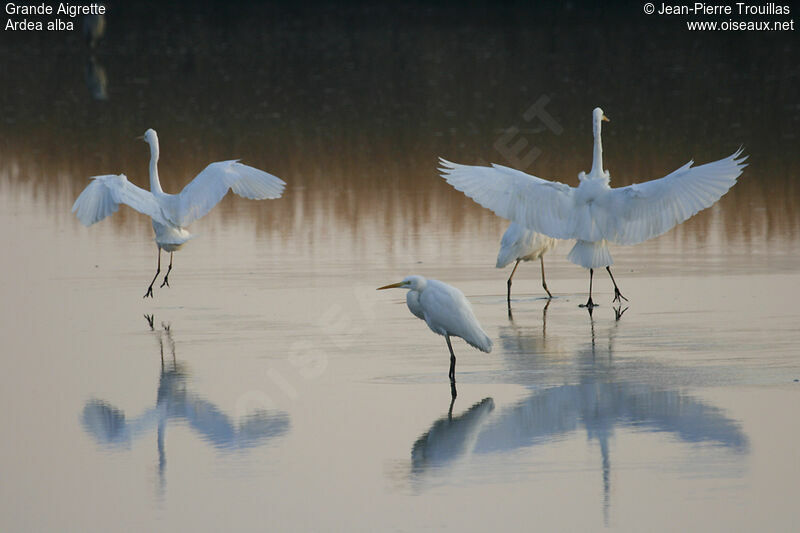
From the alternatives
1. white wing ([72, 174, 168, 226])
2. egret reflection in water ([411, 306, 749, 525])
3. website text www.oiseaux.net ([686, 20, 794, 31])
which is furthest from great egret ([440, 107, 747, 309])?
website text www.oiseaux.net ([686, 20, 794, 31])

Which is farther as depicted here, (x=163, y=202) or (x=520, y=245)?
(x=163, y=202)

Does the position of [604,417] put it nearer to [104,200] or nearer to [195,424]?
[195,424]

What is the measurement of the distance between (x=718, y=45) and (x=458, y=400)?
3522cm

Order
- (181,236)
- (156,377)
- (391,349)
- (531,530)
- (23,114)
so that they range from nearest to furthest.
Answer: (531,530) < (156,377) < (391,349) < (181,236) < (23,114)

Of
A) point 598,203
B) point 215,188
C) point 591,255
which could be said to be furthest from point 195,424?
point 215,188

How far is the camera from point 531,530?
21.3 ft

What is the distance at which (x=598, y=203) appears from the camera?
41.3ft

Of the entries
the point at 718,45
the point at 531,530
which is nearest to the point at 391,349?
the point at 531,530

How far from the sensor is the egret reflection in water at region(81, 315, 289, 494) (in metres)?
8.12

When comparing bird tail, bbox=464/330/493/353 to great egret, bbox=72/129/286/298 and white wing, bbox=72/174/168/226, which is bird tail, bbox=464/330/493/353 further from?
white wing, bbox=72/174/168/226

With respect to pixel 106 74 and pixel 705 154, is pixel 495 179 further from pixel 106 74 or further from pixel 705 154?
pixel 106 74

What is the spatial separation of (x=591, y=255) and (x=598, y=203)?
50cm

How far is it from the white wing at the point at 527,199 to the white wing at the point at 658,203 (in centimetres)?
31

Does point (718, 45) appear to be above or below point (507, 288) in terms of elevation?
above
